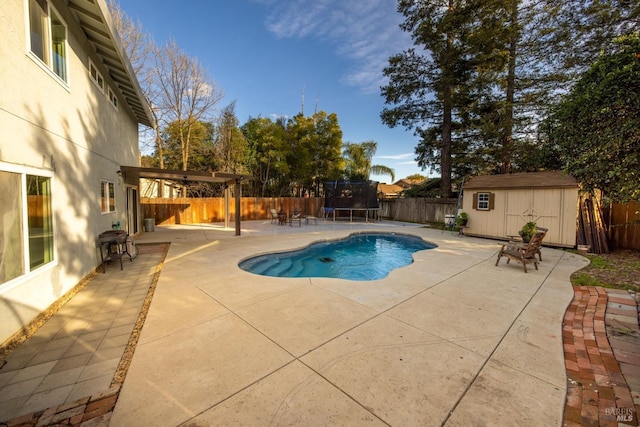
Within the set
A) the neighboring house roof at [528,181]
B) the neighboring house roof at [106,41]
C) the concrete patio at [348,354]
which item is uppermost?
the neighboring house roof at [106,41]

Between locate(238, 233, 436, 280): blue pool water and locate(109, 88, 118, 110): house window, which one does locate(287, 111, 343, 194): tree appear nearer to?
locate(238, 233, 436, 280): blue pool water

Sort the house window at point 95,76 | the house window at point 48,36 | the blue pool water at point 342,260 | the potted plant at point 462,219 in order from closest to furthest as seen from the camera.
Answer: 1. the house window at point 48,36
2. the house window at point 95,76
3. the blue pool water at point 342,260
4. the potted plant at point 462,219

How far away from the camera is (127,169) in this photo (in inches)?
290

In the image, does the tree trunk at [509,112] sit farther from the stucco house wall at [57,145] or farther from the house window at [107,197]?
the house window at [107,197]

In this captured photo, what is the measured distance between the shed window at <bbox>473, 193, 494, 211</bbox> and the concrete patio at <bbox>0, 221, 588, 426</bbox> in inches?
225

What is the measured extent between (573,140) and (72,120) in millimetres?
11450

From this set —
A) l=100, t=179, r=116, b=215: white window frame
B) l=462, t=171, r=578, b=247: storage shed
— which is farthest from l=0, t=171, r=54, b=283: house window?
l=462, t=171, r=578, b=247: storage shed

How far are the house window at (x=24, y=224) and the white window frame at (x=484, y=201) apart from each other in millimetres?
11789

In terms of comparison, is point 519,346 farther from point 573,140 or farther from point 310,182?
point 310,182

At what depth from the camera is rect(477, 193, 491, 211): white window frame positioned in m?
9.40

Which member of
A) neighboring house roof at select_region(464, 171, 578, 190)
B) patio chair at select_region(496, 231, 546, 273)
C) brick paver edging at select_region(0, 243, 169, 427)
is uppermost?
neighboring house roof at select_region(464, 171, 578, 190)

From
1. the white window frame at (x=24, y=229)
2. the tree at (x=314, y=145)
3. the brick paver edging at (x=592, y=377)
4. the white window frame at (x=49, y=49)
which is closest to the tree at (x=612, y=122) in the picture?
the brick paver edging at (x=592, y=377)

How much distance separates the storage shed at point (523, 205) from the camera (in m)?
7.62

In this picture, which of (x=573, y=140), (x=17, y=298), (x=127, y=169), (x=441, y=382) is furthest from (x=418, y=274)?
(x=127, y=169)
